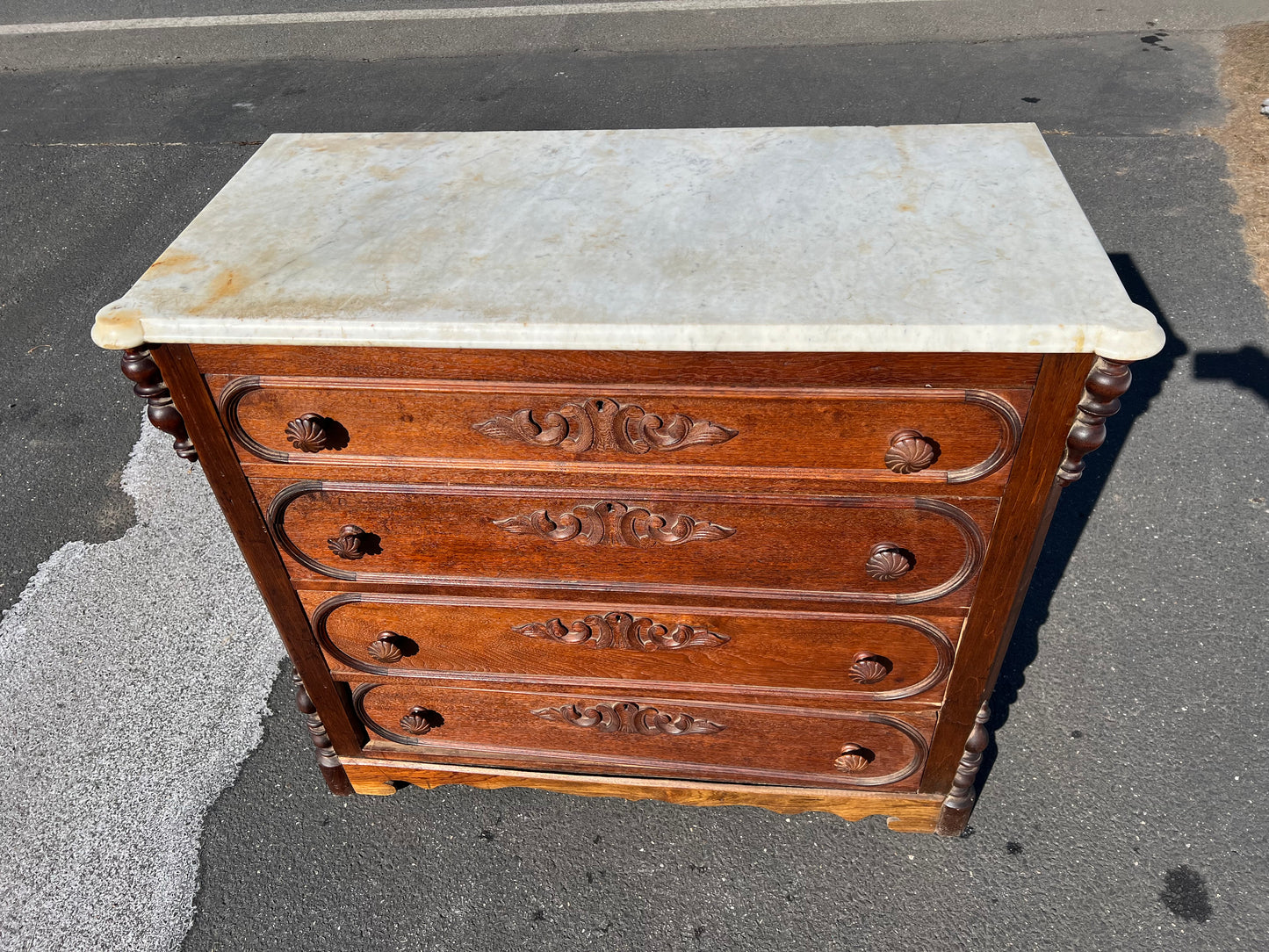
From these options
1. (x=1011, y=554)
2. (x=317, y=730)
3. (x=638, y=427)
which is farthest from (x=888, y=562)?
(x=317, y=730)

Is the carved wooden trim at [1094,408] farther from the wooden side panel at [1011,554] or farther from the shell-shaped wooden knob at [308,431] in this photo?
the shell-shaped wooden knob at [308,431]

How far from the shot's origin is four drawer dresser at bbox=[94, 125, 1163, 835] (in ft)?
4.82

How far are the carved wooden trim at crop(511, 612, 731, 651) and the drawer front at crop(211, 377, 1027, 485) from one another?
0.48 meters

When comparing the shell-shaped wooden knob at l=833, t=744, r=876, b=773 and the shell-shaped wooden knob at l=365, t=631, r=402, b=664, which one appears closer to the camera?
the shell-shaped wooden knob at l=365, t=631, r=402, b=664

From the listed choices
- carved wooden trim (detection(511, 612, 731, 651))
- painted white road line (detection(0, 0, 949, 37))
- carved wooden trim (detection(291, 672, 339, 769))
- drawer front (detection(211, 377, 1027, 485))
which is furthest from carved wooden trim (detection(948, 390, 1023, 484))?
painted white road line (detection(0, 0, 949, 37))

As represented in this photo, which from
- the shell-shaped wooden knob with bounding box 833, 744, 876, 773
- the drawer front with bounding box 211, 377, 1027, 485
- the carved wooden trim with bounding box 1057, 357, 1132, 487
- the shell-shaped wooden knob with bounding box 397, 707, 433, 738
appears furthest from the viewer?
the shell-shaped wooden knob with bounding box 397, 707, 433, 738

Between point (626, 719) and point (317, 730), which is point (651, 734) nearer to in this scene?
point (626, 719)

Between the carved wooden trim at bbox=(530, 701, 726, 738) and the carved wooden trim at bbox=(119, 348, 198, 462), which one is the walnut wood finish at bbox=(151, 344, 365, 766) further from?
the carved wooden trim at bbox=(530, 701, 726, 738)

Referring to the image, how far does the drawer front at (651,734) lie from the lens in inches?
84.2

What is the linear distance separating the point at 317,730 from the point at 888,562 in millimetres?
1611

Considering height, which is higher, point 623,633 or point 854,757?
point 623,633

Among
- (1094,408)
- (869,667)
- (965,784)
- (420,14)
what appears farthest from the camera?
(420,14)

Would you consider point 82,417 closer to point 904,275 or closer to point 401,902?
point 401,902

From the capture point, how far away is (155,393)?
1623mm
